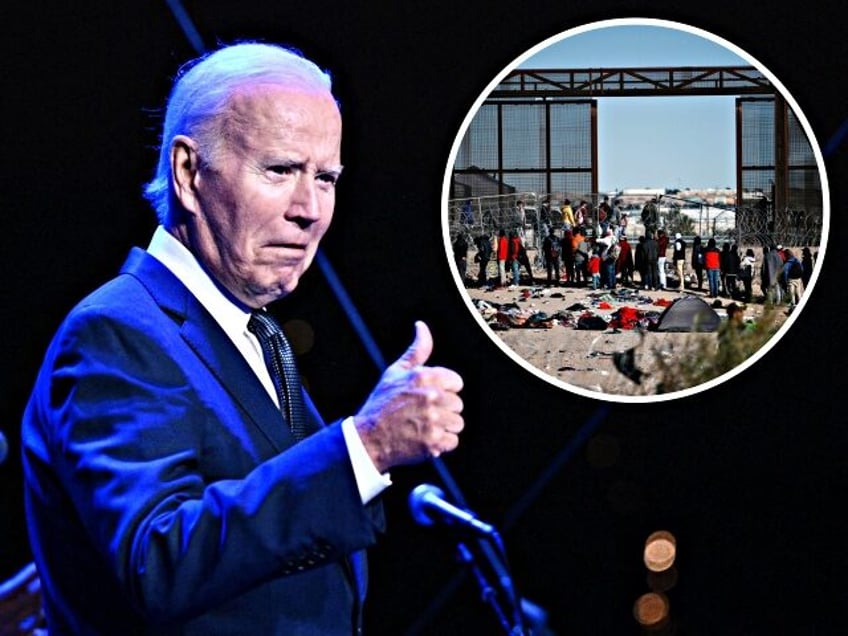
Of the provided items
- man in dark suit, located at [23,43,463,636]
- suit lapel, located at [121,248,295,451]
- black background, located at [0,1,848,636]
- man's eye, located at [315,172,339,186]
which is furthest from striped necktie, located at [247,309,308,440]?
black background, located at [0,1,848,636]

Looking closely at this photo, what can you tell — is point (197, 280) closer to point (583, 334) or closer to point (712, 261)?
point (583, 334)

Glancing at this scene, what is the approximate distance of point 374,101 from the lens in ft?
9.48

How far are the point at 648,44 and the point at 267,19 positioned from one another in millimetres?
983

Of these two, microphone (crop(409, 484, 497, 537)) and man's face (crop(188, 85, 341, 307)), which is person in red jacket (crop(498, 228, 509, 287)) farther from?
microphone (crop(409, 484, 497, 537))

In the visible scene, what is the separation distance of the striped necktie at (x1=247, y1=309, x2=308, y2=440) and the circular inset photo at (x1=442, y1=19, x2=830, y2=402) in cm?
118

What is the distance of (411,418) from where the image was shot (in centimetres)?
129

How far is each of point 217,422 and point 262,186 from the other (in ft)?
1.62

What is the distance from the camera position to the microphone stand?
1.71m

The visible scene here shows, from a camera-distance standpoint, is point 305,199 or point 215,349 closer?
point 215,349

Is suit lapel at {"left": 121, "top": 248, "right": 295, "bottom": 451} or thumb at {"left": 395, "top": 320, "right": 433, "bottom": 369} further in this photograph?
suit lapel at {"left": 121, "top": 248, "right": 295, "bottom": 451}

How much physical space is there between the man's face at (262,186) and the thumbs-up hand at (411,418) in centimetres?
55

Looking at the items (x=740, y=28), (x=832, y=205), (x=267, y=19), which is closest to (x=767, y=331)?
(x=832, y=205)

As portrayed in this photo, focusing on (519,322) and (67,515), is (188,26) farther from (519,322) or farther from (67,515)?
(67,515)

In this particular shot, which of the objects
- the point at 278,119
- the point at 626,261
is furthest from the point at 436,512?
the point at 626,261
